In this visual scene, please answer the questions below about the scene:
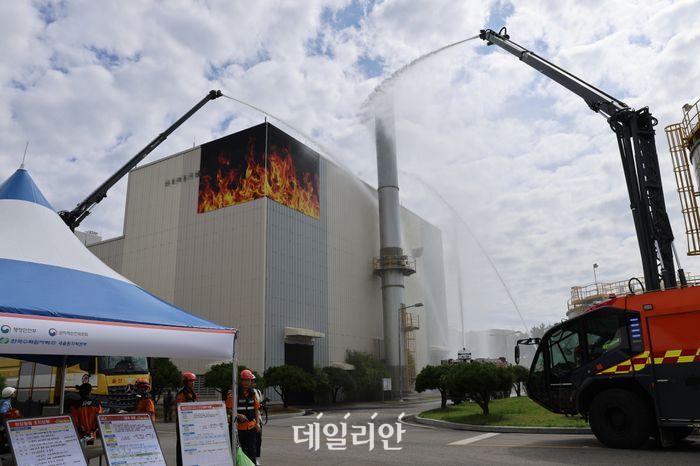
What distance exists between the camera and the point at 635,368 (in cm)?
1159

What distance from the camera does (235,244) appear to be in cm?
4131

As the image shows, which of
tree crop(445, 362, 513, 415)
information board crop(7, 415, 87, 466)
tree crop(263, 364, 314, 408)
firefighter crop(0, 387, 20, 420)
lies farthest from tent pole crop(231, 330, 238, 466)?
tree crop(263, 364, 314, 408)

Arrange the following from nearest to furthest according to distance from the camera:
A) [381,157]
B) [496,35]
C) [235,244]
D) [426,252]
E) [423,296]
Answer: [496,35] → [235,244] → [381,157] → [423,296] → [426,252]

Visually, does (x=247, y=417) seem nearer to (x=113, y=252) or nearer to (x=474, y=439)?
(x=474, y=439)

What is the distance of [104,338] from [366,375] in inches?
1553

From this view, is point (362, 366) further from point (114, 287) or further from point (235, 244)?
point (114, 287)

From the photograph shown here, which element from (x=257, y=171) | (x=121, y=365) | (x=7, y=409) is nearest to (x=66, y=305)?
(x=7, y=409)

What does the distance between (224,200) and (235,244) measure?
12.9ft

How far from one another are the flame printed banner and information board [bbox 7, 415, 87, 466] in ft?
112

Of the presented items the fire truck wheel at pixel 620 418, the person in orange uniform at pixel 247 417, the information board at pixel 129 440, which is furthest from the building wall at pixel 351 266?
the information board at pixel 129 440

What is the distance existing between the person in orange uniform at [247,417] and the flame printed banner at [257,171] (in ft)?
106

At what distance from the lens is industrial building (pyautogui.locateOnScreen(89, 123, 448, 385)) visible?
40.1m

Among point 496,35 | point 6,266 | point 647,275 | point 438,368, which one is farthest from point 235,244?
point 6,266

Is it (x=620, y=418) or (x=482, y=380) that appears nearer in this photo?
(x=620, y=418)
